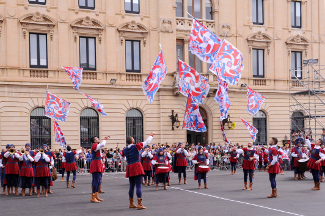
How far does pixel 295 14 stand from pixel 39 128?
22999 millimetres

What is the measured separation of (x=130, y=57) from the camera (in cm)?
3328

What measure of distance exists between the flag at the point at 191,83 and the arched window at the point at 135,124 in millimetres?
12575

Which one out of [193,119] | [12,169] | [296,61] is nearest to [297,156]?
[193,119]

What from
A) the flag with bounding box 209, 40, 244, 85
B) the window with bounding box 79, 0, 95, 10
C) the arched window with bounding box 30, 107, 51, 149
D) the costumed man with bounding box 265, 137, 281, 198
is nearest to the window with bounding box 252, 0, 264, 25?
the window with bounding box 79, 0, 95, 10

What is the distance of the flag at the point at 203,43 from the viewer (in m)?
19.9

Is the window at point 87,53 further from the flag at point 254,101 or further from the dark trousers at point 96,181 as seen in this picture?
the dark trousers at point 96,181

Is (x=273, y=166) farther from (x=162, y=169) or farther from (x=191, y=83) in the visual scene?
(x=191, y=83)

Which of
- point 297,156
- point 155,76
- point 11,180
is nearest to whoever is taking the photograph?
point 11,180

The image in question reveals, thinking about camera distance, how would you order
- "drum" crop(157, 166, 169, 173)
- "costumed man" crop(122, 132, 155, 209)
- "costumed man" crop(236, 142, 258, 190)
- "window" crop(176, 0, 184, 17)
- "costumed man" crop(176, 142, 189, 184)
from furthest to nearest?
1. "window" crop(176, 0, 184, 17)
2. "costumed man" crop(176, 142, 189, 184)
3. "drum" crop(157, 166, 169, 173)
4. "costumed man" crop(236, 142, 258, 190)
5. "costumed man" crop(122, 132, 155, 209)

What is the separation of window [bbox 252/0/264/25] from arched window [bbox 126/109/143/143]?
12.6m

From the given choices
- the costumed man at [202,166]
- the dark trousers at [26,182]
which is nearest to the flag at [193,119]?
the costumed man at [202,166]

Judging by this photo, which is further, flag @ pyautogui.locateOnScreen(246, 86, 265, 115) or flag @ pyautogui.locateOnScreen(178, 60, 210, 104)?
flag @ pyautogui.locateOnScreen(246, 86, 265, 115)

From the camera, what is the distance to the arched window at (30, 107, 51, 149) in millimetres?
30234

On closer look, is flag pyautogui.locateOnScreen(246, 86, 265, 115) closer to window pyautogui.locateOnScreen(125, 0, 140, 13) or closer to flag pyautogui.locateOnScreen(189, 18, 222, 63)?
flag pyautogui.locateOnScreen(189, 18, 222, 63)
